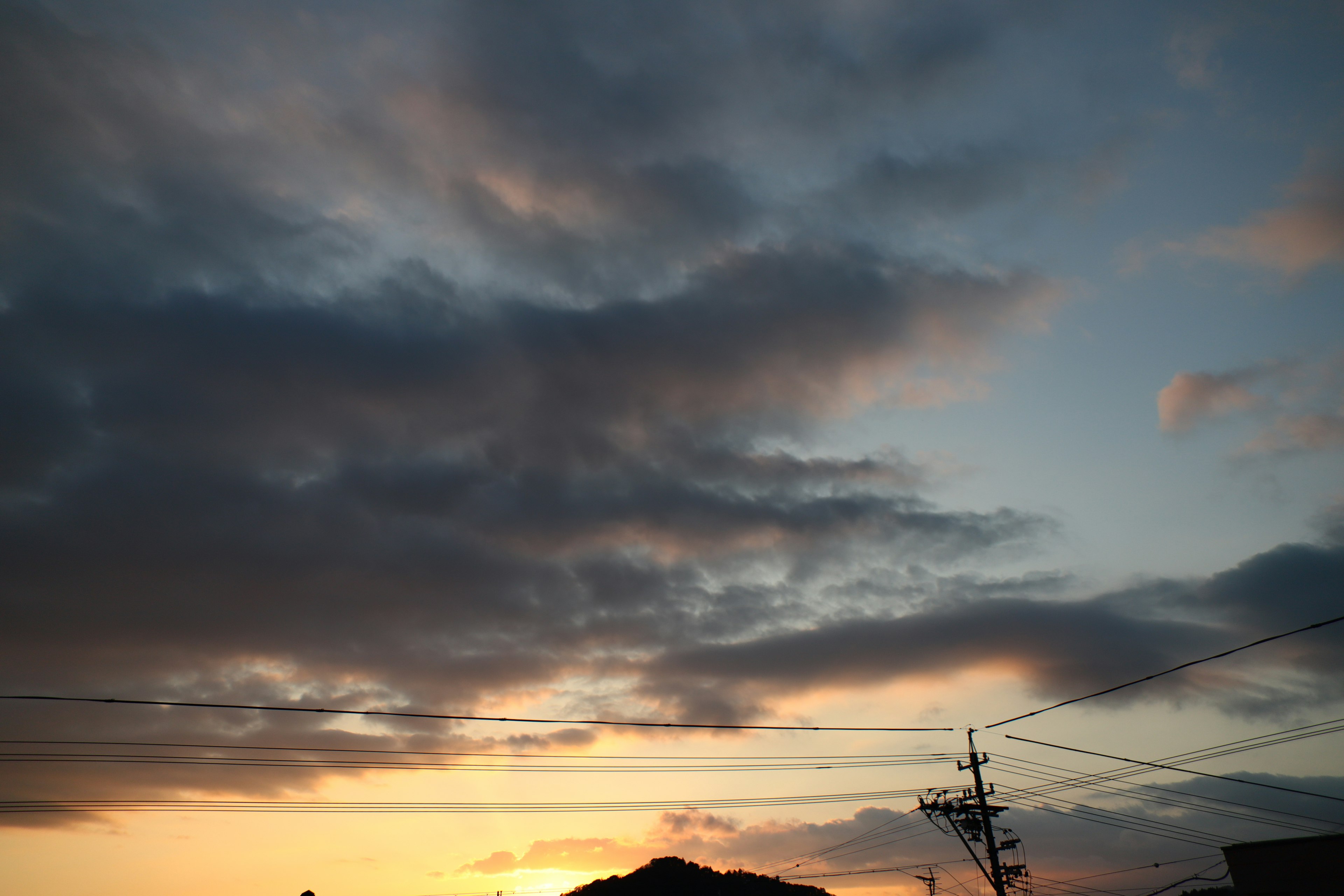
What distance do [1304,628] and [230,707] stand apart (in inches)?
1757

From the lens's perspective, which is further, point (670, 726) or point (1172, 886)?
point (1172, 886)

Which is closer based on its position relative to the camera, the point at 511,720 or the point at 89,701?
the point at 89,701

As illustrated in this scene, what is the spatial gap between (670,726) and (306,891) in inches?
810

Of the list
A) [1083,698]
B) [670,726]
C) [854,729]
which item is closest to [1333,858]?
[1083,698]

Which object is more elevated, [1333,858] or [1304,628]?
[1304,628]

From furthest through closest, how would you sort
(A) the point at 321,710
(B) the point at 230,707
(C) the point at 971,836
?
(C) the point at 971,836, (B) the point at 230,707, (A) the point at 321,710

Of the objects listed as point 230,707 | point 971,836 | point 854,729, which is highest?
point 230,707

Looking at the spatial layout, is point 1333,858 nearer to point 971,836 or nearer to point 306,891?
point 971,836

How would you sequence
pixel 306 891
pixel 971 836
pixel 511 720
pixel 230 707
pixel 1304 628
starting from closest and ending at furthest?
pixel 1304 628 → pixel 230 707 → pixel 511 720 → pixel 306 891 → pixel 971 836

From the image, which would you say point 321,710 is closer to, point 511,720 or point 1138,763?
point 511,720

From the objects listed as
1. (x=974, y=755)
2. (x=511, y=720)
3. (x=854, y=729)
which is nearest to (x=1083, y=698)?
(x=974, y=755)

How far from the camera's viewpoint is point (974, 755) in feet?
164

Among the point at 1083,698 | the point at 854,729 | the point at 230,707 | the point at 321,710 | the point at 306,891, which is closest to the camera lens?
the point at 321,710

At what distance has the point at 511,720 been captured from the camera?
37.3 meters
